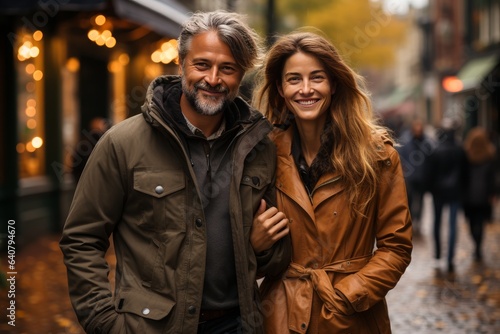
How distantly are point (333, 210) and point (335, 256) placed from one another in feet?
0.67

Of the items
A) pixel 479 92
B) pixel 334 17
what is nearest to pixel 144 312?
pixel 479 92

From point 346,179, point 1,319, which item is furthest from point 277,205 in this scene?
point 1,319

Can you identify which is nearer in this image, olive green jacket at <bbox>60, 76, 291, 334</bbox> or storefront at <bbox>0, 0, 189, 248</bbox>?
olive green jacket at <bbox>60, 76, 291, 334</bbox>

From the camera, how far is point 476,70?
26094mm

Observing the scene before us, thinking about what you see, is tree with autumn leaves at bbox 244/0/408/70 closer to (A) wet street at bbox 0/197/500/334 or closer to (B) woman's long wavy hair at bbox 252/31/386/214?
(A) wet street at bbox 0/197/500/334

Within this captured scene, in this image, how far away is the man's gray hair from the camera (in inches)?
125

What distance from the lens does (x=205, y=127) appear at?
129 inches

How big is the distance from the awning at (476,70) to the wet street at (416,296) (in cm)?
1353

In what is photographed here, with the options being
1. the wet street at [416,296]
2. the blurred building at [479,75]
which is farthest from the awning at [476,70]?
the wet street at [416,296]

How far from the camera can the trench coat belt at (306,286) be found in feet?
10.8

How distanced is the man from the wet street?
407cm

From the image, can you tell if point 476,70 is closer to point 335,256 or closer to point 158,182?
point 335,256

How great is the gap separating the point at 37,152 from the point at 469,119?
1764cm

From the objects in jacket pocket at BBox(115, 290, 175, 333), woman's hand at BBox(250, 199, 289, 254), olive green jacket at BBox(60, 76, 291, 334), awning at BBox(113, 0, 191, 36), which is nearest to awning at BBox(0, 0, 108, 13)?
awning at BBox(113, 0, 191, 36)
